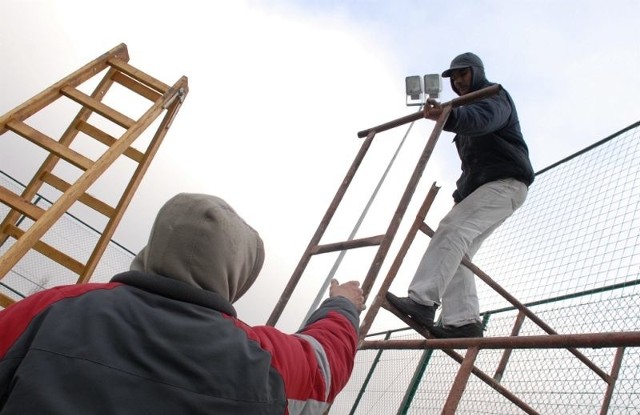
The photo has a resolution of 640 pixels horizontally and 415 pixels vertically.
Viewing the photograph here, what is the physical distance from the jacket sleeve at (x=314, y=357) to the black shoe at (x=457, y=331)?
144 centimetres

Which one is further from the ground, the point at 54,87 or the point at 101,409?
the point at 54,87

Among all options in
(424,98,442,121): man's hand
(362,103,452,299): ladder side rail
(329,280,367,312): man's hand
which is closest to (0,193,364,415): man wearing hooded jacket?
(329,280,367,312): man's hand

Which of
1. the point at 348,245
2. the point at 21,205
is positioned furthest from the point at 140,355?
the point at 21,205

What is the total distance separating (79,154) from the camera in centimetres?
348

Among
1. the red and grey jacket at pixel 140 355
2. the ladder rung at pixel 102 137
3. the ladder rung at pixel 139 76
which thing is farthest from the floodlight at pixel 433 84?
the red and grey jacket at pixel 140 355

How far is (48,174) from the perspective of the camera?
182 inches

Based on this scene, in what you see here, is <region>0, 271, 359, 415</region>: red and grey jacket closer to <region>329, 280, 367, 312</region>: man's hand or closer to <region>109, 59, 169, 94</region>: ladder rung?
<region>329, 280, 367, 312</region>: man's hand

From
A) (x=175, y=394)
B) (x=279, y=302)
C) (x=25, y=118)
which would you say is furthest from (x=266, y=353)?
(x=25, y=118)

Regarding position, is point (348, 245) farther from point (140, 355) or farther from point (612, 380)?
point (612, 380)

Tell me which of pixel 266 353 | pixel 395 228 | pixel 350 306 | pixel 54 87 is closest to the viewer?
pixel 266 353

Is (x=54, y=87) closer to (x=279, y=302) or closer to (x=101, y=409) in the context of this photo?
(x=279, y=302)

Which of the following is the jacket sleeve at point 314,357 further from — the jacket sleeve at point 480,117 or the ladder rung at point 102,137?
→ the ladder rung at point 102,137

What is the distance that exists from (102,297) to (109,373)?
178mm

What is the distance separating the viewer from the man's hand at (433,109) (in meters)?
2.79
